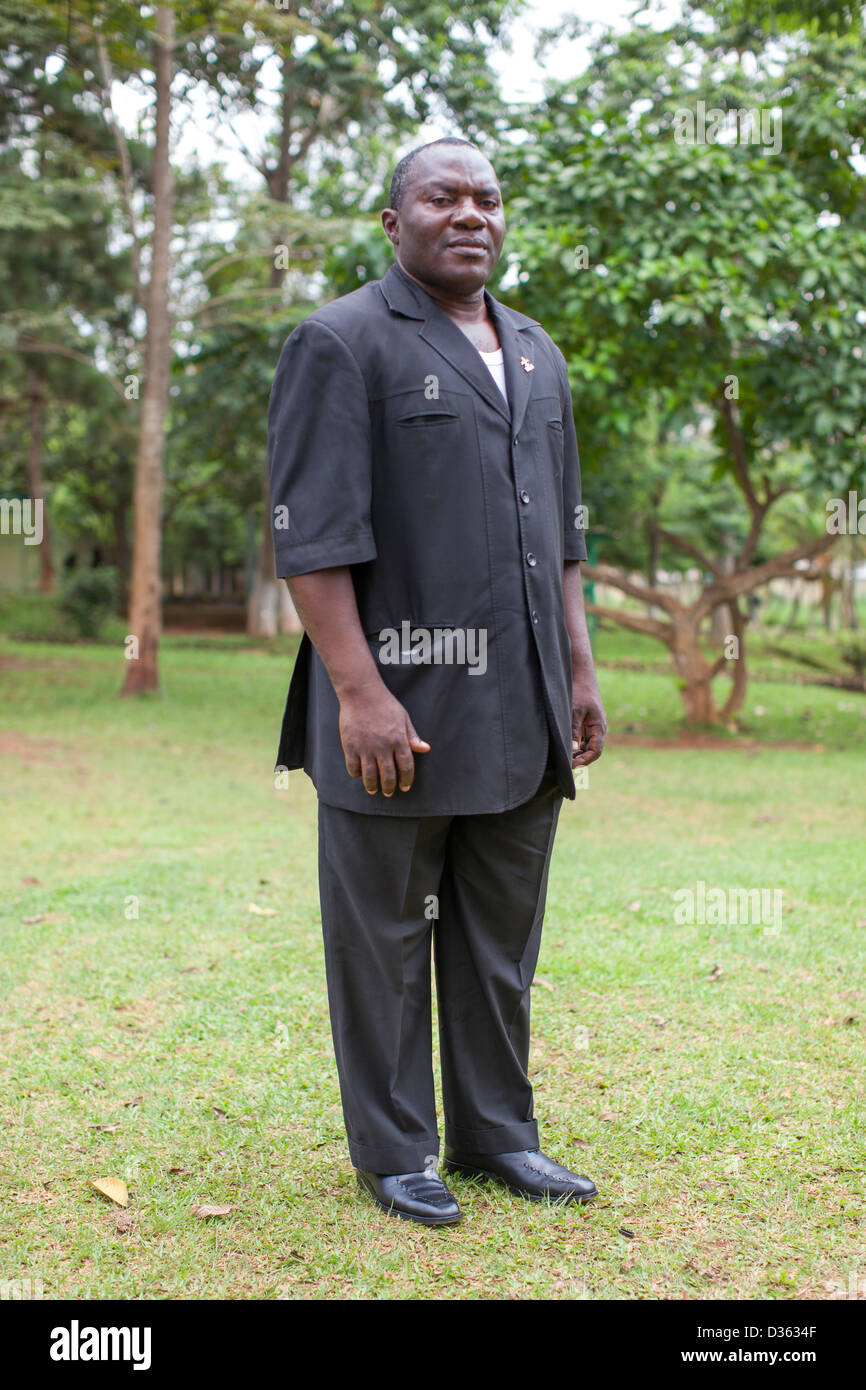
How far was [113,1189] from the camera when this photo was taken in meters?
2.68

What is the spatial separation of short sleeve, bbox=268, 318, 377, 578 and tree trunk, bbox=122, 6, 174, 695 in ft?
35.0

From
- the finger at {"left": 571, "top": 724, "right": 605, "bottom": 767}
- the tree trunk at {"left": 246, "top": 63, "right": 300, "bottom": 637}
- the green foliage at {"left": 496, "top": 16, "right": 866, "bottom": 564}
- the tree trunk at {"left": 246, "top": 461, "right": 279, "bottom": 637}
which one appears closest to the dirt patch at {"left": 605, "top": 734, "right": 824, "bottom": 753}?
the green foliage at {"left": 496, "top": 16, "right": 866, "bottom": 564}

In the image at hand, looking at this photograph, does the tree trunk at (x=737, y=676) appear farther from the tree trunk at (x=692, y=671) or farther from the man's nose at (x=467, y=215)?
the man's nose at (x=467, y=215)

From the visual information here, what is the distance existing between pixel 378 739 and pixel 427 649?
0.68ft

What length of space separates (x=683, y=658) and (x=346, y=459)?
1001 cm

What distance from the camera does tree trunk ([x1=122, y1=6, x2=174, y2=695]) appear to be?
41.5 feet

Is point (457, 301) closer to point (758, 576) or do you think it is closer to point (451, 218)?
point (451, 218)

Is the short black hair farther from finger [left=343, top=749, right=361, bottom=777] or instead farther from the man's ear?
finger [left=343, top=749, right=361, bottom=777]

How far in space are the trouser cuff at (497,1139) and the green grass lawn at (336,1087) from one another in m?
0.10

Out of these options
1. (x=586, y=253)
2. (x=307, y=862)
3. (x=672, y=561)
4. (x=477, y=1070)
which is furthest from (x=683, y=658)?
(x=672, y=561)

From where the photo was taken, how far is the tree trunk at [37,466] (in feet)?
62.7

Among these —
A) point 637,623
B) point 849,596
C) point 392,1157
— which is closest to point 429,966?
point 392,1157
